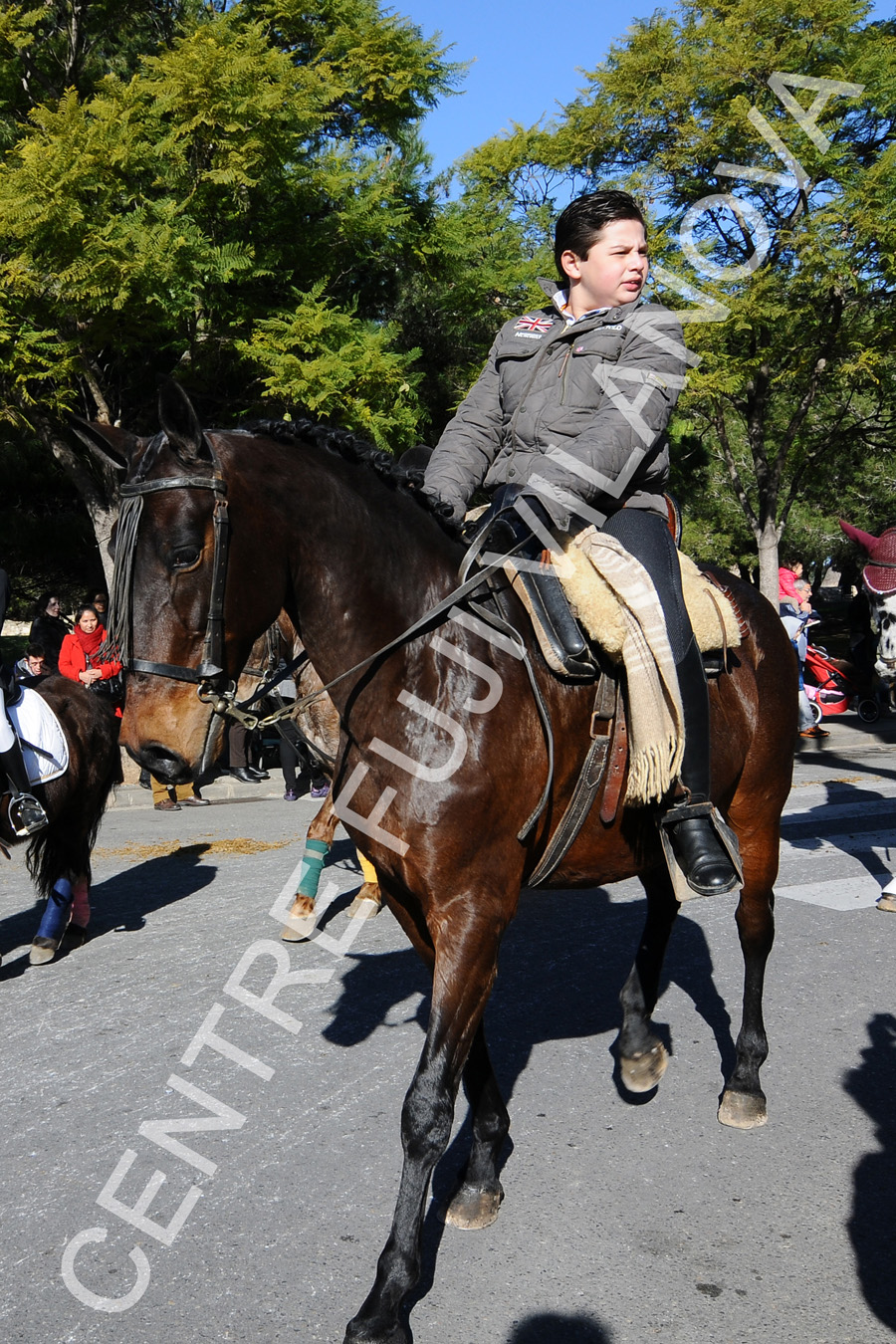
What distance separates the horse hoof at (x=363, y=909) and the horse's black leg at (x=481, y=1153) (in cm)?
337

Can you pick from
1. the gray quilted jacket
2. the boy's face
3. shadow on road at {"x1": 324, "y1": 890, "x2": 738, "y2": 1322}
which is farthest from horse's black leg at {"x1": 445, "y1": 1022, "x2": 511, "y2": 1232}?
the boy's face

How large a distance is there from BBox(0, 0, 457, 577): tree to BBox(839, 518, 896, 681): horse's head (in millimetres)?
6393

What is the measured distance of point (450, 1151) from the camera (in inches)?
155

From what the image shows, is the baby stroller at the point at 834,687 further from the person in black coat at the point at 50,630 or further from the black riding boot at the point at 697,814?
the black riding boot at the point at 697,814

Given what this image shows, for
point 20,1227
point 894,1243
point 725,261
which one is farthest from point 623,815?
point 725,261

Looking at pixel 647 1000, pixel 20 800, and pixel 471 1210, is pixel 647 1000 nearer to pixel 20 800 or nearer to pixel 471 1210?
pixel 471 1210

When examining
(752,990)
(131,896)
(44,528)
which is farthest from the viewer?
(44,528)

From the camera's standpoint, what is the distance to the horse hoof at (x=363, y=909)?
6.95 meters

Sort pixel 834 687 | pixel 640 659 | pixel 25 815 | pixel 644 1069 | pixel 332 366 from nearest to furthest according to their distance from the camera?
1. pixel 640 659
2. pixel 644 1069
3. pixel 25 815
4. pixel 332 366
5. pixel 834 687

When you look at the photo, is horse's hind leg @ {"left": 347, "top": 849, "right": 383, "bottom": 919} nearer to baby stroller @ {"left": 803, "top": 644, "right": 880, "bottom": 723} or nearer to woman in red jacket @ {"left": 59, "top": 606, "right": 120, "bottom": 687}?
woman in red jacket @ {"left": 59, "top": 606, "right": 120, "bottom": 687}

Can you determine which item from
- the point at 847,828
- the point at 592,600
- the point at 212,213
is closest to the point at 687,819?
the point at 592,600

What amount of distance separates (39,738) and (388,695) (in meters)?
4.23

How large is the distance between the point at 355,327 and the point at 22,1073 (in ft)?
31.2

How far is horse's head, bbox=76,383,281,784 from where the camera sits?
9.05ft
